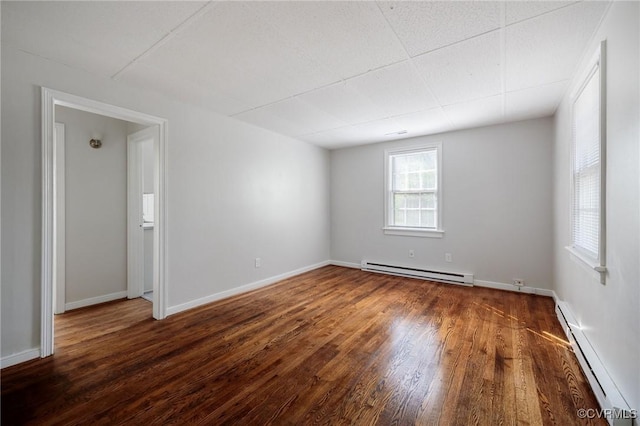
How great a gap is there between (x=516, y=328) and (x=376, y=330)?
138 cm

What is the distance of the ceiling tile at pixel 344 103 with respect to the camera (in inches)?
114

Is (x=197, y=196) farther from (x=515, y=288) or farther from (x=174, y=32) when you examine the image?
(x=515, y=288)

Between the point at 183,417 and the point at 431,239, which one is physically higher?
the point at 431,239

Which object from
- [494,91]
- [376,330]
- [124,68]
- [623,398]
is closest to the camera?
[623,398]

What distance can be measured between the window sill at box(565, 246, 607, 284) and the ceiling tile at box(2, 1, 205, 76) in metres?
3.00

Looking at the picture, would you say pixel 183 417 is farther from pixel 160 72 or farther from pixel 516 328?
pixel 516 328

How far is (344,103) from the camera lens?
321 centimetres

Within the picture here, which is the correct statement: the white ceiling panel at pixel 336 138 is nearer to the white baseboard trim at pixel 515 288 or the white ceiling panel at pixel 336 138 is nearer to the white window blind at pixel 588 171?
the white window blind at pixel 588 171

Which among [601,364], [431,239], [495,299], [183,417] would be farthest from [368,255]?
[183,417]

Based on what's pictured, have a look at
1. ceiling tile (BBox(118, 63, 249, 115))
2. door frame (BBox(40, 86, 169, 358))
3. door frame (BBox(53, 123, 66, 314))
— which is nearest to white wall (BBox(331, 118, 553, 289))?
ceiling tile (BBox(118, 63, 249, 115))

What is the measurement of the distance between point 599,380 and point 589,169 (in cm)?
153

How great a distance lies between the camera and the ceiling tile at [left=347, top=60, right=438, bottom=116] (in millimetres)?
2486

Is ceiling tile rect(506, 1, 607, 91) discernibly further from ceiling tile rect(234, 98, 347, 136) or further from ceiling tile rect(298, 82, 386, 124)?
ceiling tile rect(234, 98, 347, 136)

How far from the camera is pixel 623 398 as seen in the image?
148cm
